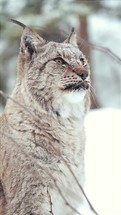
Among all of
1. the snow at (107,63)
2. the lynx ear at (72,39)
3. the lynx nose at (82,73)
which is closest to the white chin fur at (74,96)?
the lynx nose at (82,73)

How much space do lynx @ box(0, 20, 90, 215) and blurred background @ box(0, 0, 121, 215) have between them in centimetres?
22

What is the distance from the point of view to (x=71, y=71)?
17.6 ft

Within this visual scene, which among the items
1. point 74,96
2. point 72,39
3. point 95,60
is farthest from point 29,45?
point 95,60

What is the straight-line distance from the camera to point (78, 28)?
17422 mm

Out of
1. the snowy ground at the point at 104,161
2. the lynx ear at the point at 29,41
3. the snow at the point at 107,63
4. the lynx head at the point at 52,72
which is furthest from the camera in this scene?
the snow at the point at 107,63

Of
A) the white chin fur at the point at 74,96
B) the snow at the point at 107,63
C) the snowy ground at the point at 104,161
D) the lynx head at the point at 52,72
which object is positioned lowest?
the snowy ground at the point at 104,161

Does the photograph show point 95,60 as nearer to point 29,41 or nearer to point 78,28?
point 78,28

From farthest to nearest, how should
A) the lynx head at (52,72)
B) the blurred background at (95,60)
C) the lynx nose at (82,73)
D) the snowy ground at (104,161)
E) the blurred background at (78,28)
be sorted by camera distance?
the blurred background at (78,28) → the blurred background at (95,60) → the snowy ground at (104,161) → the lynx head at (52,72) → the lynx nose at (82,73)

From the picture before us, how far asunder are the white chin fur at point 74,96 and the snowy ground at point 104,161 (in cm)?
125

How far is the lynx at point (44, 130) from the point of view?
540 centimetres

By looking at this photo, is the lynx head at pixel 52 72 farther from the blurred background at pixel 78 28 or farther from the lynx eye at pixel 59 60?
the blurred background at pixel 78 28

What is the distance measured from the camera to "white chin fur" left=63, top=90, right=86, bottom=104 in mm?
5336

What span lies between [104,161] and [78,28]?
9894 millimetres

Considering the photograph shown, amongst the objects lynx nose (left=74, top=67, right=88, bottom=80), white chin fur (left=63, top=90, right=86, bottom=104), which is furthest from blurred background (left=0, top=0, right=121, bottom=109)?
lynx nose (left=74, top=67, right=88, bottom=80)
